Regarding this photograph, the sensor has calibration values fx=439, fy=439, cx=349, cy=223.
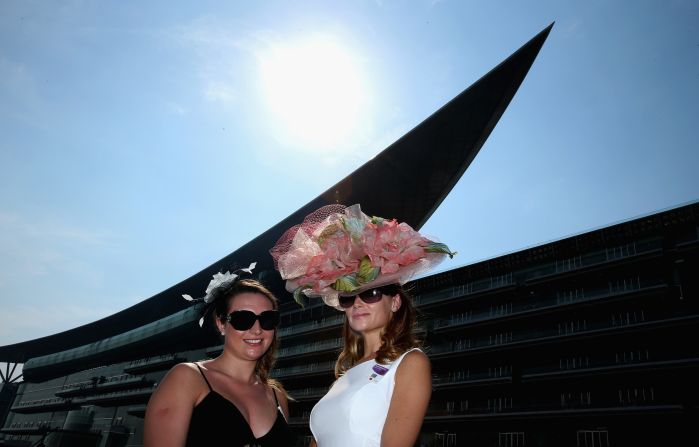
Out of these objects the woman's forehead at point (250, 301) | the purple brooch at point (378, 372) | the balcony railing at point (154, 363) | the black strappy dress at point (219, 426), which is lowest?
the black strappy dress at point (219, 426)

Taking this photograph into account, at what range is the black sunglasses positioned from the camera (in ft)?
9.50

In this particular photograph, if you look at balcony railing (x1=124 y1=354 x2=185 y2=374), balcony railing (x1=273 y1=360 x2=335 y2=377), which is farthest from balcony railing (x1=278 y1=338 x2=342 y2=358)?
balcony railing (x1=124 y1=354 x2=185 y2=374)

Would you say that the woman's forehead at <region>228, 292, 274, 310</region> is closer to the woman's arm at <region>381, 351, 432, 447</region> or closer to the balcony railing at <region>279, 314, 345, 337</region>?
the woman's arm at <region>381, 351, 432, 447</region>

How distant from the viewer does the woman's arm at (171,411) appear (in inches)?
88.8

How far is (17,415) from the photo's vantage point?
88750 millimetres

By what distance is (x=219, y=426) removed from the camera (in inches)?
96.0

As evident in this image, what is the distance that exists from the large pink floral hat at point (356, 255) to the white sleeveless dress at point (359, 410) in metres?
0.54

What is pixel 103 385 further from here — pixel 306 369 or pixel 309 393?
pixel 309 393

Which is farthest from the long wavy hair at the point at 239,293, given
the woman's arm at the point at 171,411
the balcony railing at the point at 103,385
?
the balcony railing at the point at 103,385

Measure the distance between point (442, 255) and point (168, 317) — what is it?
64226 millimetres

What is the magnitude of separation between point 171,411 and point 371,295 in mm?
1272

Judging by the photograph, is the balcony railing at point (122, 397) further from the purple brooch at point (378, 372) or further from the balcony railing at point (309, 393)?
the purple brooch at point (378, 372)

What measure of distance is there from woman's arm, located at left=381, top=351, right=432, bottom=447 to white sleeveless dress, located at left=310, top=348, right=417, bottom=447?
112 millimetres

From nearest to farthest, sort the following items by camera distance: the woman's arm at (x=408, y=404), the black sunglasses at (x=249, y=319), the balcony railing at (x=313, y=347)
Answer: the woman's arm at (x=408, y=404), the black sunglasses at (x=249, y=319), the balcony railing at (x=313, y=347)
